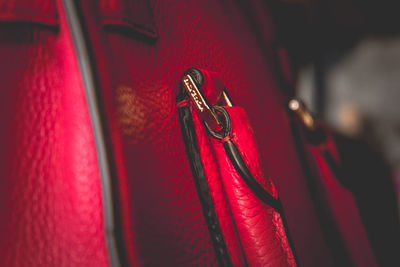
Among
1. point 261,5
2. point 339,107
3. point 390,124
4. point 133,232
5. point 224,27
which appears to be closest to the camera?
point 133,232

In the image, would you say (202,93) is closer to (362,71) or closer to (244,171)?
(244,171)

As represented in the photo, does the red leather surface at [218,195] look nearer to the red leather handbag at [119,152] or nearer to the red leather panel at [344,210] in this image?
the red leather handbag at [119,152]

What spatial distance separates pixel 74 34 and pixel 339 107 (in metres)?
1.56

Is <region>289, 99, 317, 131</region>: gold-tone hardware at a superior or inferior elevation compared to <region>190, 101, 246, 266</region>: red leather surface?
superior

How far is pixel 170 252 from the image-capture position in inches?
7.6

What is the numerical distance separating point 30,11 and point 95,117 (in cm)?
9

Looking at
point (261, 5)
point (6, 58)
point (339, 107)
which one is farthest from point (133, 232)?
point (339, 107)

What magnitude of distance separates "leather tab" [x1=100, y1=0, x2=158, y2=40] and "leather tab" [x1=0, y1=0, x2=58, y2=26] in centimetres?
3

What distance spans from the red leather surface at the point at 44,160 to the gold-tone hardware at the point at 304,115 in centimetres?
34

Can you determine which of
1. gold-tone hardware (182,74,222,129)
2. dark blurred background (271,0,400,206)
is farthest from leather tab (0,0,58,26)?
dark blurred background (271,0,400,206)

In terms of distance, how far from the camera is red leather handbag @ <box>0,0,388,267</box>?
0.57 feet

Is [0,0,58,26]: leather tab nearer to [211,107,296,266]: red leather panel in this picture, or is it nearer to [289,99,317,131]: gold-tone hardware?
[211,107,296,266]: red leather panel

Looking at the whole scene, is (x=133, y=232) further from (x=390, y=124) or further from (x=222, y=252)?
(x=390, y=124)

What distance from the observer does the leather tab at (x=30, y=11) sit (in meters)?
0.17
